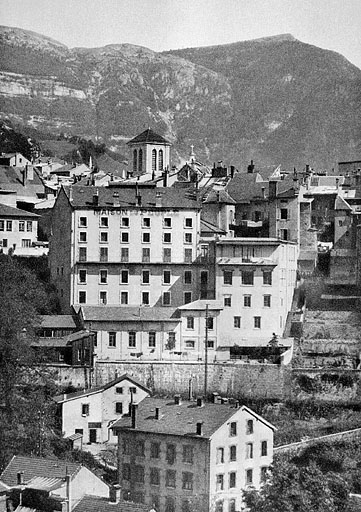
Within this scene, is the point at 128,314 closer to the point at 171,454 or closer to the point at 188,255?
the point at 188,255

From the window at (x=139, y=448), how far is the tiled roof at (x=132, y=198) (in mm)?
15127

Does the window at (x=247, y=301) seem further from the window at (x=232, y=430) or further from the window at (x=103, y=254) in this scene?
the window at (x=232, y=430)

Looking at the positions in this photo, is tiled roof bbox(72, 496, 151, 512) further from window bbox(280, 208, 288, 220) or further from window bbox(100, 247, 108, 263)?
window bbox(280, 208, 288, 220)

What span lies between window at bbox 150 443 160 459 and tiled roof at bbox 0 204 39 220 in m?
22.2

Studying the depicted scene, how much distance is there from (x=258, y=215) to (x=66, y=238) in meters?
10.2

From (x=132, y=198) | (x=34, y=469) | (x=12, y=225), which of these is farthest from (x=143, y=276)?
(x=34, y=469)

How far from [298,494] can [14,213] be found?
29.7 metres

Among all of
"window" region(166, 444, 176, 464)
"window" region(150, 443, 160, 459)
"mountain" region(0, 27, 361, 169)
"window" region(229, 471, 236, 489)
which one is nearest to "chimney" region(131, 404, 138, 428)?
"window" region(150, 443, 160, 459)

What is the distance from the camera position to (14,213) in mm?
53438

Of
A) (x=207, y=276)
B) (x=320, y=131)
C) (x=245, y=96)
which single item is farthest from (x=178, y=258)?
(x=245, y=96)

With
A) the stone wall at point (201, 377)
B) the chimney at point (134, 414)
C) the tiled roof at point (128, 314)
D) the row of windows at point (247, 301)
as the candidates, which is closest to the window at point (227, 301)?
the row of windows at point (247, 301)

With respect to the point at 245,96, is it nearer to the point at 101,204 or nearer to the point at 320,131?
the point at 320,131

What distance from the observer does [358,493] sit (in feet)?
110

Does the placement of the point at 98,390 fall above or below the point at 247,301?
below
